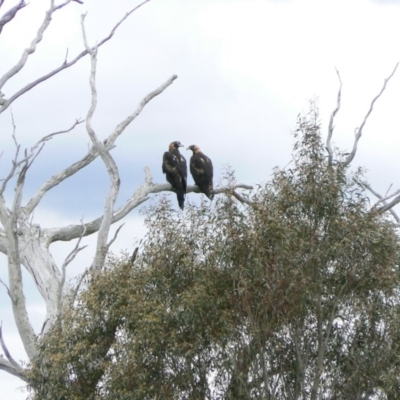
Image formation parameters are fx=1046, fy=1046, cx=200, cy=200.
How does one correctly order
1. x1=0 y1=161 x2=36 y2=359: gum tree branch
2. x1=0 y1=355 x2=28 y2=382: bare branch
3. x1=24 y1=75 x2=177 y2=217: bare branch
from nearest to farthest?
x1=0 y1=161 x2=36 y2=359: gum tree branch → x1=0 y1=355 x2=28 y2=382: bare branch → x1=24 y1=75 x2=177 y2=217: bare branch

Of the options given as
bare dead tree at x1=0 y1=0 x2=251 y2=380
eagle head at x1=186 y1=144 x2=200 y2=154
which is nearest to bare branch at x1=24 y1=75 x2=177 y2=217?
bare dead tree at x1=0 y1=0 x2=251 y2=380

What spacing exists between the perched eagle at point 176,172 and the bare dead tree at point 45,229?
79 cm

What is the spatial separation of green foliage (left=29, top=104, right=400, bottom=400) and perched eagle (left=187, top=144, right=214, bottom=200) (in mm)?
1840

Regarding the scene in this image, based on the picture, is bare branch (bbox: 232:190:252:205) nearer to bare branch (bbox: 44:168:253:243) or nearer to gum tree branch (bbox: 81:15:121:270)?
bare branch (bbox: 44:168:253:243)

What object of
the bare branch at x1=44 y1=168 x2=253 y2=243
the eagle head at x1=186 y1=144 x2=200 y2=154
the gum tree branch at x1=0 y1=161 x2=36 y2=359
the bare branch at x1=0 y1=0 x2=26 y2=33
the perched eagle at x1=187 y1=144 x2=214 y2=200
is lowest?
the gum tree branch at x1=0 y1=161 x2=36 y2=359

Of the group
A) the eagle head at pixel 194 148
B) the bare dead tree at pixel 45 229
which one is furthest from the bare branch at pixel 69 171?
the eagle head at pixel 194 148

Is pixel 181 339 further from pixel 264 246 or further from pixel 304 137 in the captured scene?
pixel 304 137

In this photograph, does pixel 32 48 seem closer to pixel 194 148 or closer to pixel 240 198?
pixel 240 198

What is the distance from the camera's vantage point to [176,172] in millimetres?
17375

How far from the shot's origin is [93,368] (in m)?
14.9

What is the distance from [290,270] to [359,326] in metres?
1.66

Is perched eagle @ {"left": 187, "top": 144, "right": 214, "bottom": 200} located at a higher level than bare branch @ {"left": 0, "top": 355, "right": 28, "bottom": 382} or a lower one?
higher

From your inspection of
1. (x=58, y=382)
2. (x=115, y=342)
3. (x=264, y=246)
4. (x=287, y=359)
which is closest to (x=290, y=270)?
(x=264, y=246)

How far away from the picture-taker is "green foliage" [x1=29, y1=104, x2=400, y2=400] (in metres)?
14.4
